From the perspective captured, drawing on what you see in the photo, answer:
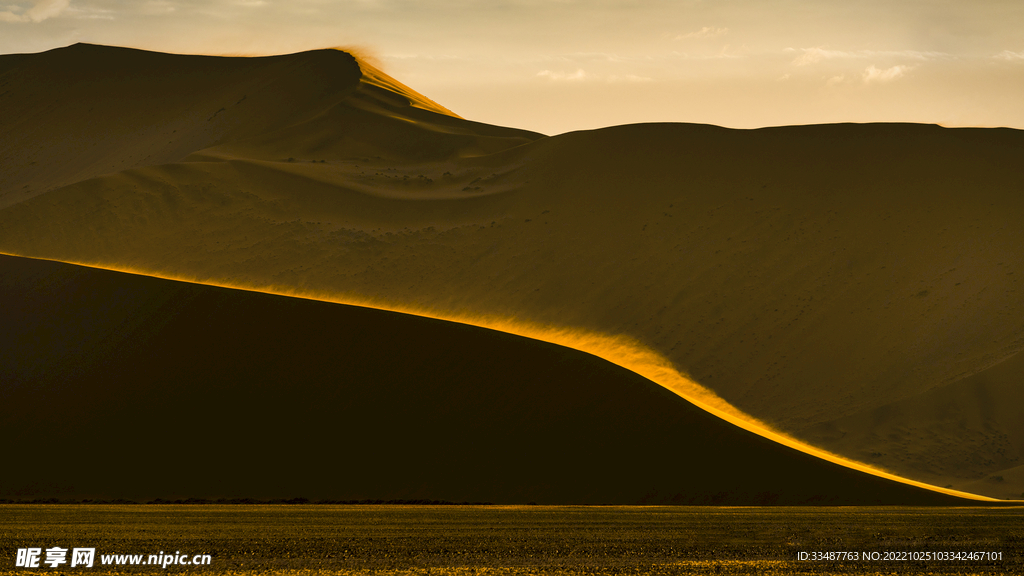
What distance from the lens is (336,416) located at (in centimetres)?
1409

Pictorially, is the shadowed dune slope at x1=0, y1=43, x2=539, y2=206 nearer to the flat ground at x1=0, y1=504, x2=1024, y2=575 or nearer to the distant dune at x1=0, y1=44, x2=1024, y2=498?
the distant dune at x1=0, y1=44, x2=1024, y2=498

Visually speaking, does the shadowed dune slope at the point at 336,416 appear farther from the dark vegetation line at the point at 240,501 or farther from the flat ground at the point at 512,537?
the flat ground at the point at 512,537

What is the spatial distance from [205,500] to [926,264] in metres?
19.8

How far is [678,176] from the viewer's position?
3084cm

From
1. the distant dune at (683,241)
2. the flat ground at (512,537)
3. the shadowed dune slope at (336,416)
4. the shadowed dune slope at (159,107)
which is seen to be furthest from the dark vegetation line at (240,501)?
the shadowed dune slope at (159,107)

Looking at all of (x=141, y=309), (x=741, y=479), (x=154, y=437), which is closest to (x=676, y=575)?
(x=741, y=479)

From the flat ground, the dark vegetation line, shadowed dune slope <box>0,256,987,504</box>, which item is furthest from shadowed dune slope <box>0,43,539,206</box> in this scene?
the flat ground

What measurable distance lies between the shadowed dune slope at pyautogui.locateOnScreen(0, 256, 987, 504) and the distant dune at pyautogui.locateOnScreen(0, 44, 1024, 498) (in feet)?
20.2

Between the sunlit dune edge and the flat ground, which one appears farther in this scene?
the sunlit dune edge

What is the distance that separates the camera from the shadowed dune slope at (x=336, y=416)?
13.2 meters

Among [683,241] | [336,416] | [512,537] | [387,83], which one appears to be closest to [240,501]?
[336,416]

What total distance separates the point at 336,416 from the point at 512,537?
5369mm

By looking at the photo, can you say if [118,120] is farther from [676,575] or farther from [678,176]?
[676,575]

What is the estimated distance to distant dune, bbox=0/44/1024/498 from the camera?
20.0 metres
